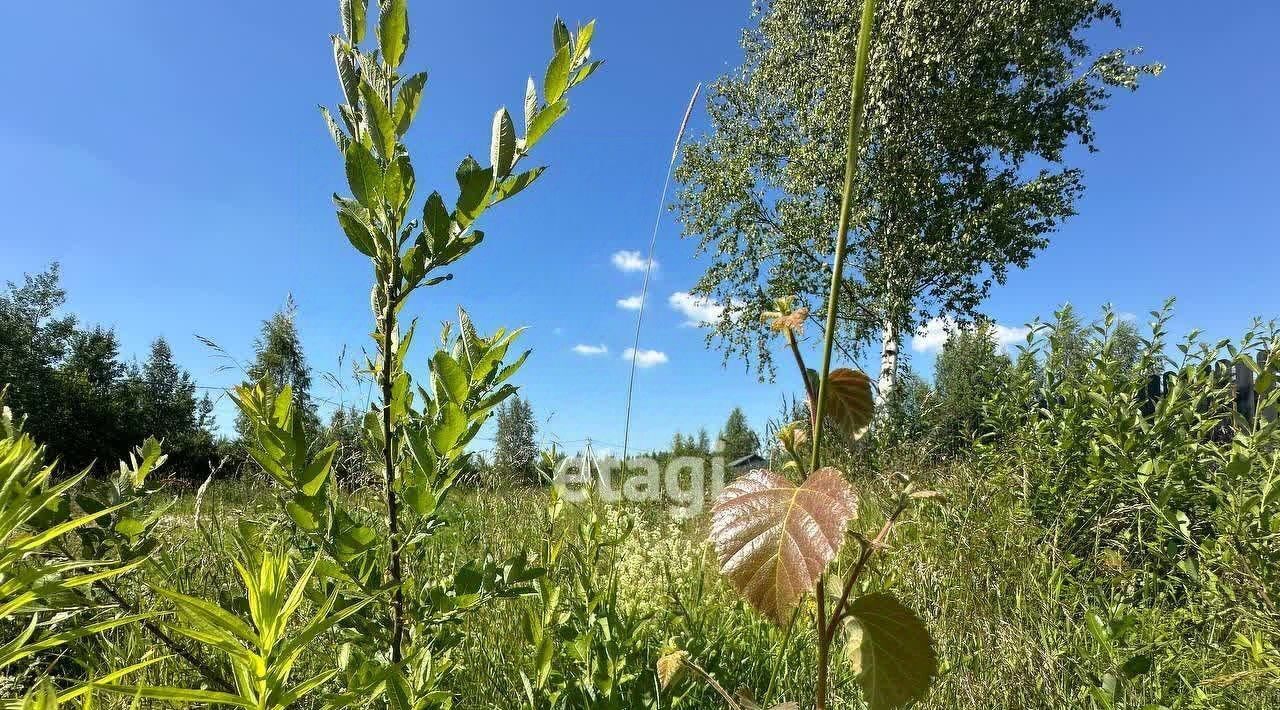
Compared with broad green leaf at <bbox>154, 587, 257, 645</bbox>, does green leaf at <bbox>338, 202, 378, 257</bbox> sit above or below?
above

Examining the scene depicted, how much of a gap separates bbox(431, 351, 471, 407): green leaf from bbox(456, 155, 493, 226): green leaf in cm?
18

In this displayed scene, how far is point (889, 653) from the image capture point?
67cm

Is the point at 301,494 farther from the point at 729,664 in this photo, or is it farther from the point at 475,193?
the point at 729,664

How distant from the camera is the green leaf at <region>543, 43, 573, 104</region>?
0.74m

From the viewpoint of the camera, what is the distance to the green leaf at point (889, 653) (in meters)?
0.66

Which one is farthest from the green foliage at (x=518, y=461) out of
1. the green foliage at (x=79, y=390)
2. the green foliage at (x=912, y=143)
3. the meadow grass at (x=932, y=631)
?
the green foliage at (x=79, y=390)

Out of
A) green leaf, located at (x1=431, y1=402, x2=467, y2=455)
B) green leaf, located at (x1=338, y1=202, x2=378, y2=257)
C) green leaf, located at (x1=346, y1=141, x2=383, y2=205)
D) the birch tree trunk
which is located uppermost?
the birch tree trunk

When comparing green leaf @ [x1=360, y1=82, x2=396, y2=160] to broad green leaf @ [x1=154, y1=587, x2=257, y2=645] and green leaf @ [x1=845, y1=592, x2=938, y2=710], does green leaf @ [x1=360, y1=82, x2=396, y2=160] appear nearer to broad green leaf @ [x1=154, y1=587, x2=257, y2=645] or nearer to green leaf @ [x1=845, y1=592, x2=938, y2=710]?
broad green leaf @ [x1=154, y1=587, x2=257, y2=645]

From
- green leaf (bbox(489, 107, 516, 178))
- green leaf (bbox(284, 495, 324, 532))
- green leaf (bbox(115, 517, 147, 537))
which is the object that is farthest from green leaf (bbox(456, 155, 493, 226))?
green leaf (bbox(115, 517, 147, 537))

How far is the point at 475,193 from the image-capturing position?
736 millimetres

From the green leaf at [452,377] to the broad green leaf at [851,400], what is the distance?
1.62ft

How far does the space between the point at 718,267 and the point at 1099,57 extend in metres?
8.52

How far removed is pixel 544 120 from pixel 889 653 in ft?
2.56

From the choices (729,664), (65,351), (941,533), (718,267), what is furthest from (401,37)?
(65,351)
